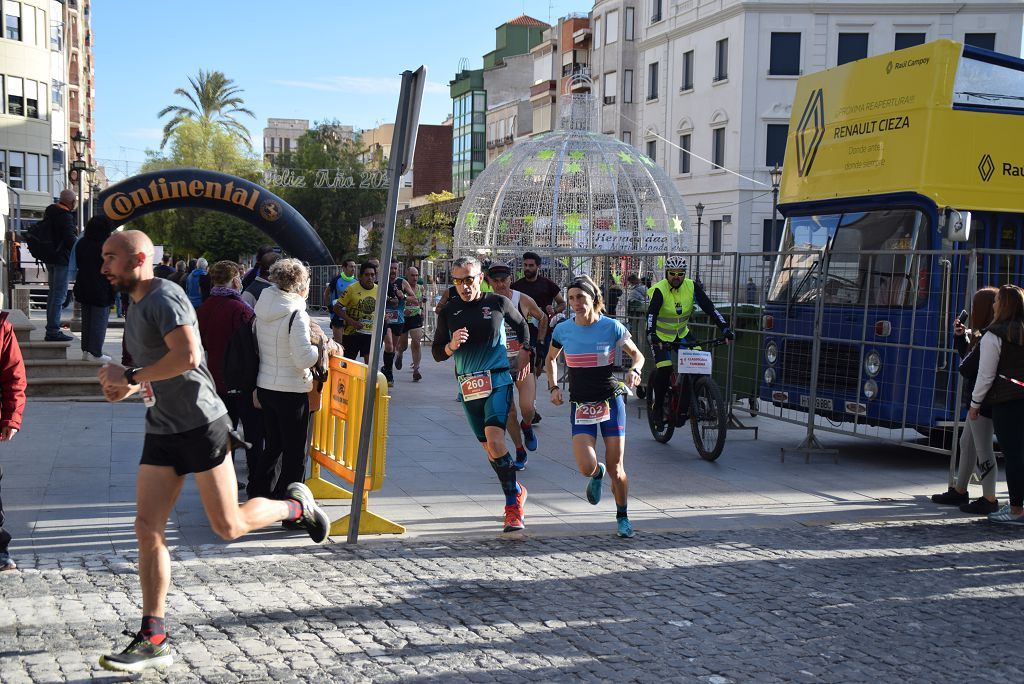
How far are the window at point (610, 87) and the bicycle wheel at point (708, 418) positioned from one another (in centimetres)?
4441

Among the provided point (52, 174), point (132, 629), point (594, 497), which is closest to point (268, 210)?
point (594, 497)

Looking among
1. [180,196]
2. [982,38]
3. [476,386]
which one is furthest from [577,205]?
[982,38]

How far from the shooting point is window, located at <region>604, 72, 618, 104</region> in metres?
53.1

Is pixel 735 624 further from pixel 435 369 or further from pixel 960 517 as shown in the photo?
pixel 435 369

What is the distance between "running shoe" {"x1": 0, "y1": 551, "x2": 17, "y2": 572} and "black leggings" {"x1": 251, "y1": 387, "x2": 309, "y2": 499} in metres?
1.62

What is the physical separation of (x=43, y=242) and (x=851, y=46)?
3555cm

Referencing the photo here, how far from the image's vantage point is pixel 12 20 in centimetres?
5362

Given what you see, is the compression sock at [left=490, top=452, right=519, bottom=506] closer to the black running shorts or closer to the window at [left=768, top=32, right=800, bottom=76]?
the black running shorts

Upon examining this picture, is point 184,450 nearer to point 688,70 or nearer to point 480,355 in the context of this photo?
point 480,355

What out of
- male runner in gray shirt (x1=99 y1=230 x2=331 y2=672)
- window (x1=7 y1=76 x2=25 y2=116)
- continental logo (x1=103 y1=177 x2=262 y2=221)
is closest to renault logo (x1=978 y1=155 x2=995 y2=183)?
male runner in gray shirt (x1=99 y1=230 x2=331 y2=672)

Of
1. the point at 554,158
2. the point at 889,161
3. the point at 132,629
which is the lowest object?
the point at 132,629

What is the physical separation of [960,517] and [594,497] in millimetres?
2928

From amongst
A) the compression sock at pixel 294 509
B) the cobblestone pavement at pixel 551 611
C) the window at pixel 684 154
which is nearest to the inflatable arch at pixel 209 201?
Answer: the cobblestone pavement at pixel 551 611

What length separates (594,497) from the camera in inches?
291
